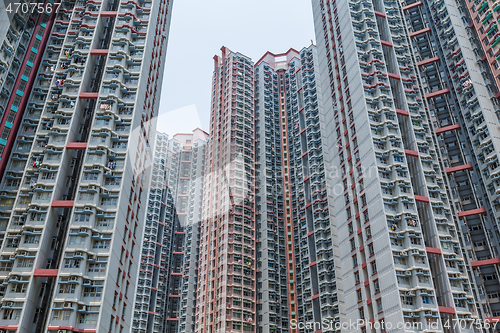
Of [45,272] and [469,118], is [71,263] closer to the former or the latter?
[45,272]

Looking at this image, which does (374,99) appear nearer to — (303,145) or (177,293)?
(303,145)

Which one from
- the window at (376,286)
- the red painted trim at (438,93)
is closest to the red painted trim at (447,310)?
the window at (376,286)

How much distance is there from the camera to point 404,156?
69.1 m

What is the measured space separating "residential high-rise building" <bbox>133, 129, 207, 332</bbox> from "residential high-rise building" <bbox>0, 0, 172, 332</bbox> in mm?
47556

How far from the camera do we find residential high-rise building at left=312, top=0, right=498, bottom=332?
6066cm

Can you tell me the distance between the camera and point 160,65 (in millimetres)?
84750

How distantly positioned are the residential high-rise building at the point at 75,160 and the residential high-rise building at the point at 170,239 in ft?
156

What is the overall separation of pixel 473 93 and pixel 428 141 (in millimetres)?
13307

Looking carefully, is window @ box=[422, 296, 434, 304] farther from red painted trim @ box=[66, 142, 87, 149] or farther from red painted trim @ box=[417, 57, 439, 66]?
red painted trim @ box=[417, 57, 439, 66]

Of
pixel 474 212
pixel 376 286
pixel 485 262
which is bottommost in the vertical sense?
pixel 376 286

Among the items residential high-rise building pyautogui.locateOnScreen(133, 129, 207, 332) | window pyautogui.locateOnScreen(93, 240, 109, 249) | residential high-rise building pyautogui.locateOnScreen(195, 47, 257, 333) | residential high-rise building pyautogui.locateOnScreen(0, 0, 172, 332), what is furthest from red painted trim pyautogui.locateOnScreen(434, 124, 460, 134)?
residential high-rise building pyautogui.locateOnScreen(133, 129, 207, 332)

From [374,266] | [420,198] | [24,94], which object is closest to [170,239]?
[24,94]

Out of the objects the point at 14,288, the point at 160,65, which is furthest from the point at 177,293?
the point at 14,288

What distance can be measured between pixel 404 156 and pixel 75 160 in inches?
1942
